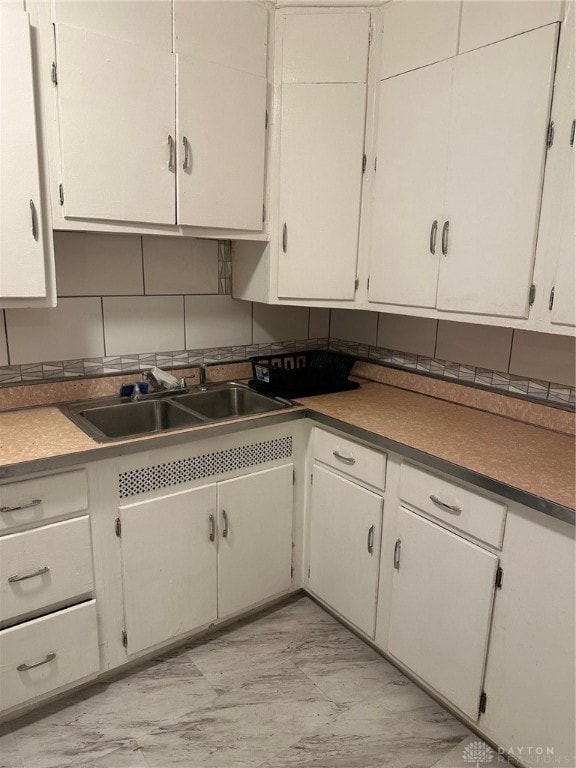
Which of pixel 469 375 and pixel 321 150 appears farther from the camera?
pixel 469 375

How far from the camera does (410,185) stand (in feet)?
5.89

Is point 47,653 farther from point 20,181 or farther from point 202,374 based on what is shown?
point 20,181

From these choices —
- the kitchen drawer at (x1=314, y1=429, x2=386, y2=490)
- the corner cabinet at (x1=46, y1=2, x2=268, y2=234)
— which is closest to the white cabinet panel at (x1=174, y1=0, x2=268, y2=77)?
the corner cabinet at (x1=46, y1=2, x2=268, y2=234)

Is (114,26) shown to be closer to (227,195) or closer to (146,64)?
(146,64)

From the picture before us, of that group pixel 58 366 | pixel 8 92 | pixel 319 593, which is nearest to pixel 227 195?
pixel 8 92

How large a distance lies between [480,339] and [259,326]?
38.0 inches

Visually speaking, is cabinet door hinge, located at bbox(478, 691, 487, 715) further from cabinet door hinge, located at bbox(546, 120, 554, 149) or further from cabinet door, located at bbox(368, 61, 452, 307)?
cabinet door hinge, located at bbox(546, 120, 554, 149)

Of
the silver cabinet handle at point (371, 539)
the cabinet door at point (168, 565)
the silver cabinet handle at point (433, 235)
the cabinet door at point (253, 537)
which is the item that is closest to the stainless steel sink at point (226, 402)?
the cabinet door at point (253, 537)

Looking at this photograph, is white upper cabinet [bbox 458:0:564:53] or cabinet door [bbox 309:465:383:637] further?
cabinet door [bbox 309:465:383:637]

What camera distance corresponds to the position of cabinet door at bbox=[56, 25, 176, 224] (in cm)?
150

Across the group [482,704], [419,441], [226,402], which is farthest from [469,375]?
[482,704]

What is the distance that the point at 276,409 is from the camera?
6.51 feet

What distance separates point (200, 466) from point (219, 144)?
3.62 feet

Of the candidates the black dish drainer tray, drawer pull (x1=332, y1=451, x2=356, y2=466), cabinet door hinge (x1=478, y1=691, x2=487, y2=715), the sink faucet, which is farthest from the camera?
the sink faucet
